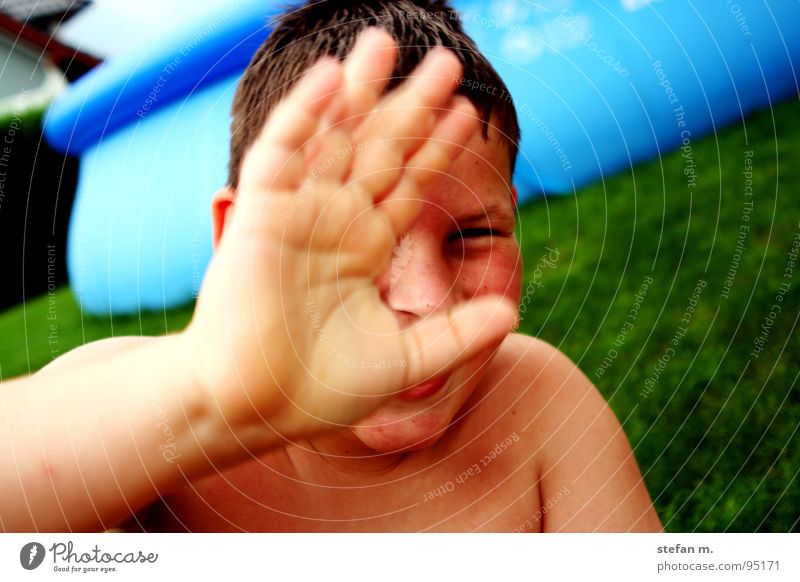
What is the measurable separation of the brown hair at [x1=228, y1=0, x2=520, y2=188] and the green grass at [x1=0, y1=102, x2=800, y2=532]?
0.74 ft

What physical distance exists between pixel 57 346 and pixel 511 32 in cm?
47

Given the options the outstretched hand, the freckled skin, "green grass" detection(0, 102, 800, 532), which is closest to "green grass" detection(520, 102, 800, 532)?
"green grass" detection(0, 102, 800, 532)

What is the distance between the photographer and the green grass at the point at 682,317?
28.9 inches

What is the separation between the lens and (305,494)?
654 mm

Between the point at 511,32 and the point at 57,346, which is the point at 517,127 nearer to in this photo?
the point at 511,32

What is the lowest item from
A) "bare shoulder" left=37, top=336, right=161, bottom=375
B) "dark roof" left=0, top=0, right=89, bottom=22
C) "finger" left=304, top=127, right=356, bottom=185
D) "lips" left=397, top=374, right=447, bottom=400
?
"lips" left=397, top=374, right=447, bottom=400

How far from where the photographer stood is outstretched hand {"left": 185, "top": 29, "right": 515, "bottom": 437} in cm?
44

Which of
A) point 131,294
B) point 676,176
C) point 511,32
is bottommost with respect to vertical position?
point 676,176

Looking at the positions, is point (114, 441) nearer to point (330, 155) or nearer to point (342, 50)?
point (330, 155)

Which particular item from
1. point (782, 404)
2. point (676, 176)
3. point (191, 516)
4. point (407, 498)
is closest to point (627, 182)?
point (676, 176)

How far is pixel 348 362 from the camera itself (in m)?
0.46

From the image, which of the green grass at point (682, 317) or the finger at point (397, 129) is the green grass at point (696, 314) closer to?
the green grass at point (682, 317)

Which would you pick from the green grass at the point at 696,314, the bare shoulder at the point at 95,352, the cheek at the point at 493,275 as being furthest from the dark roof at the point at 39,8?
the green grass at the point at 696,314

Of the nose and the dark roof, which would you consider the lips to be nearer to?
the nose
